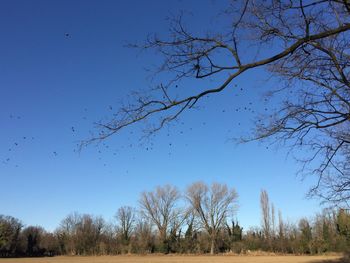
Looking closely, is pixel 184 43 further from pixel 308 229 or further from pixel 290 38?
pixel 308 229

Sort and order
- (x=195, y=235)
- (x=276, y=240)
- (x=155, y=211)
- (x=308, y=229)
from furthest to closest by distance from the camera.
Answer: (x=155, y=211) → (x=195, y=235) → (x=276, y=240) → (x=308, y=229)

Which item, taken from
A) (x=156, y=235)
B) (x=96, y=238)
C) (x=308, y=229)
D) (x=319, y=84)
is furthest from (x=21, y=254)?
(x=319, y=84)

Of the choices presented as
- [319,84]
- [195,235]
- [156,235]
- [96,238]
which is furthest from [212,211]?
[319,84]

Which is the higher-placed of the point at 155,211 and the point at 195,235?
the point at 155,211

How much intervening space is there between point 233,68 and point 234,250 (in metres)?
62.3

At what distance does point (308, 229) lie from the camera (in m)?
59.0

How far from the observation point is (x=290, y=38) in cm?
633

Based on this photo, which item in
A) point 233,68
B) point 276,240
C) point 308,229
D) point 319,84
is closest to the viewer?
point 233,68

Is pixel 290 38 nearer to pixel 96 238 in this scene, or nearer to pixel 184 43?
pixel 184 43

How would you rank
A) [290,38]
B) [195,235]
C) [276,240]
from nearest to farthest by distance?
1. [290,38]
2. [276,240]
3. [195,235]

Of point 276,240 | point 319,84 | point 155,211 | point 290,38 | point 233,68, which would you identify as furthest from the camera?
point 155,211

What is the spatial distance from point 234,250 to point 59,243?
30.7 meters

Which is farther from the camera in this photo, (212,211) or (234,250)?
(212,211)

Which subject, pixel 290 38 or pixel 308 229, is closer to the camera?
pixel 290 38
